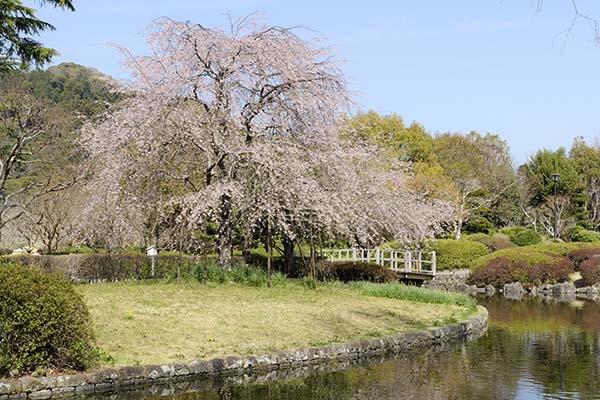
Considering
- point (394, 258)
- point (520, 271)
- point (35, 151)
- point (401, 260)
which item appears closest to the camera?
point (35, 151)

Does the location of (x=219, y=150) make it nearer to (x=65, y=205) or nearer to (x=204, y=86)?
(x=204, y=86)

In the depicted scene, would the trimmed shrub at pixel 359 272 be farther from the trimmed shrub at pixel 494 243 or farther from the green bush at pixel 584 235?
the green bush at pixel 584 235

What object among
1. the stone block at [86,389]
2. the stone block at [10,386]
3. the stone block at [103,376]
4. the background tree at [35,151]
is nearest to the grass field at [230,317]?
the stone block at [103,376]

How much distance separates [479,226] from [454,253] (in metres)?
14.6

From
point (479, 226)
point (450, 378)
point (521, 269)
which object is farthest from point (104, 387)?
point (479, 226)

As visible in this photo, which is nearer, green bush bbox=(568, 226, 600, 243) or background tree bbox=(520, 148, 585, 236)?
green bush bbox=(568, 226, 600, 243)

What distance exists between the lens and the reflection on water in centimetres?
1030

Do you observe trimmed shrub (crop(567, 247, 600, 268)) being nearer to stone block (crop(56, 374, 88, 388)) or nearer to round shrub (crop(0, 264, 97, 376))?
round shrub (crop(0, 264, 97, 376))

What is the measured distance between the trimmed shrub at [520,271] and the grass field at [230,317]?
1357 cm

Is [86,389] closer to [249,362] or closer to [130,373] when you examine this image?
[130,373]

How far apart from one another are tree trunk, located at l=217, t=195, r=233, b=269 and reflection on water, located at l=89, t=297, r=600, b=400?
801 cm

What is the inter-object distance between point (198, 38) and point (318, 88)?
3.79m

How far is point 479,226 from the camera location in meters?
51.5

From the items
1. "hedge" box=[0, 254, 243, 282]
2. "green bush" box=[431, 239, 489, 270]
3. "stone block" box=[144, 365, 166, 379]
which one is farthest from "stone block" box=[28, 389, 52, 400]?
"green bush" box=[431, 239, 489, 270]
